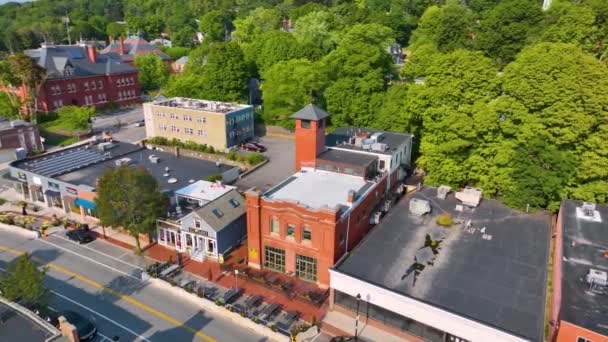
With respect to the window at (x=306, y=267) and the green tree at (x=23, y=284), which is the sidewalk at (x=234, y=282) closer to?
the window at (x=306, y=267)

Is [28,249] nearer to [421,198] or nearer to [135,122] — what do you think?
[421,198]

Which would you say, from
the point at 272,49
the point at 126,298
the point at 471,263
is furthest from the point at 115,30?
the point at 471,263

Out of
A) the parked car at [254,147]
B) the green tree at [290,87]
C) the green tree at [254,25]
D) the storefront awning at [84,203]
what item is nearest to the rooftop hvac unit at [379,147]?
the parked car at [254,147]

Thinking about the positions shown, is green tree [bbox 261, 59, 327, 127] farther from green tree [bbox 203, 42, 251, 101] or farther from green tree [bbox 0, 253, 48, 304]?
green tree [bbox 0, 253, 48, 304]

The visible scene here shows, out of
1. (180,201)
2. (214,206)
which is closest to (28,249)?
(180,201)

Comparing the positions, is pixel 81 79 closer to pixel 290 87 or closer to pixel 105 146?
pixel 105 146
